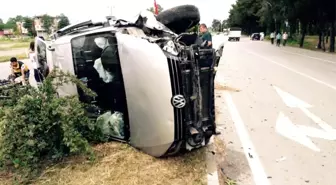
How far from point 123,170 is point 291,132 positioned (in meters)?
3.32

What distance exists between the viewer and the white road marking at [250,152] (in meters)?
4.34

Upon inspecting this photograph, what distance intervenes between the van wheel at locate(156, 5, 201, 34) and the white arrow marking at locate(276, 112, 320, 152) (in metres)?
2.54

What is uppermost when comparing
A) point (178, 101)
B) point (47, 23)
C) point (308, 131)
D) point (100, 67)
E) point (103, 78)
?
point (47, 23)

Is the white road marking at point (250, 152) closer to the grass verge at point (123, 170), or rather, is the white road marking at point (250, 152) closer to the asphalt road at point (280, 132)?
the asphalt road at point (280, 132)

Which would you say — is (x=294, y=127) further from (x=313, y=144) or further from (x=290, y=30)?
(x=290, y=30)

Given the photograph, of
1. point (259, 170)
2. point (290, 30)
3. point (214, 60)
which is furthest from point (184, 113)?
point (290, 30)

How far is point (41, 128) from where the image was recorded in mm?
4109

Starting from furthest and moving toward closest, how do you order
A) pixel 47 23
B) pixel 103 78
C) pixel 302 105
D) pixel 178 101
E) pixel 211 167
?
1. pixel 47 23
2. pixel 302 105
3. pixel 103 78
4. pixel 211 167
5. pixel 178 101

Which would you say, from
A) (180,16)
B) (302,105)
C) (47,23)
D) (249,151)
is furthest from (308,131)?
(47,23)

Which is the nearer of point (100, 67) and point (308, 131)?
point (100, 67)

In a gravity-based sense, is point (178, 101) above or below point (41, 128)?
above

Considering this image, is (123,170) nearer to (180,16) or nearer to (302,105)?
(180,16)

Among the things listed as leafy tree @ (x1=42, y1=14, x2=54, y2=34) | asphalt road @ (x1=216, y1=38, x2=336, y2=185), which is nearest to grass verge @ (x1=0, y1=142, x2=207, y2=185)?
asphalt road @ (x1=216, y1=38, x2=336, y2=185)

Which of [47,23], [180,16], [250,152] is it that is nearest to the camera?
[250,152]
